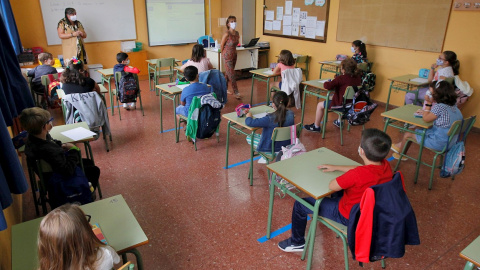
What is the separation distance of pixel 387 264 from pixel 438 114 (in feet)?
5.77

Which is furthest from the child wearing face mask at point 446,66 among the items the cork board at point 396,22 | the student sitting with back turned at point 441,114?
the student sitting with back turned at point 441,114

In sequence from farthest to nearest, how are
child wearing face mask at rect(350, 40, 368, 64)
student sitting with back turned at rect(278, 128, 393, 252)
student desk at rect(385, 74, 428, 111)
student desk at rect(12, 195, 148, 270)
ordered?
child wearing face mask at rect(350, 40, 368, 64), student desk at rect(385, 74, 428, 111), student sitting with back turned at rect(278, 128, 393, 252), student desk at rect(12, 195, 148, 270)

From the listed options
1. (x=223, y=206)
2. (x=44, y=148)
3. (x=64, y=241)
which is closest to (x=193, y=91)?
(x=223, y=206)

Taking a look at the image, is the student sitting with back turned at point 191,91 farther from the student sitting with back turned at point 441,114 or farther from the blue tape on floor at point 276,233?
the student sitting with back turned at point 441,114

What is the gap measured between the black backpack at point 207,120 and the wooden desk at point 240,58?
337 cm

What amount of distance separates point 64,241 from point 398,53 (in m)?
6.27

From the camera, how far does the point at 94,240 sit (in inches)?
56.2

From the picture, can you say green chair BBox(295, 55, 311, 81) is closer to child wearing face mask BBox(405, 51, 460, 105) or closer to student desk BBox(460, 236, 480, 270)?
child wearing face mask BBox(405, 51, 460, 105)

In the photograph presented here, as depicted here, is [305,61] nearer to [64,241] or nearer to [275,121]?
[275,121]

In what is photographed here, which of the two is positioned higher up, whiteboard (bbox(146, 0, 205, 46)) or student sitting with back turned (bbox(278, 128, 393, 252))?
whiteboard (bbox(146, 0, 205, 46))

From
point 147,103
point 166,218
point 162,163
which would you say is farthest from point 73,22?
point 166,218

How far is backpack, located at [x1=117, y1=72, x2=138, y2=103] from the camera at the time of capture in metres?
5.36

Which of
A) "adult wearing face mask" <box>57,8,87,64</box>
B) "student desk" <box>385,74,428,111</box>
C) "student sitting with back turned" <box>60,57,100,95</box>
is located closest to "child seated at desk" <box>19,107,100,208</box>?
"student sitting with back turned" <box>60,57,100,95</box>

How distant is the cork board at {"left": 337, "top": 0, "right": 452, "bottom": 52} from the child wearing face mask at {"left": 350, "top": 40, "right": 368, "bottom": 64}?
38cm
